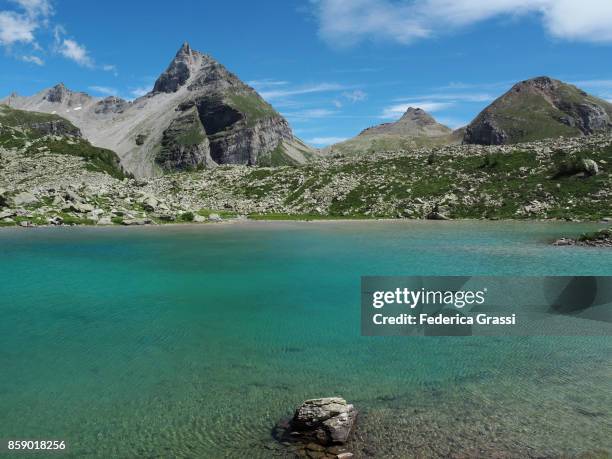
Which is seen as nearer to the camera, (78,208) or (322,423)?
(322,423)

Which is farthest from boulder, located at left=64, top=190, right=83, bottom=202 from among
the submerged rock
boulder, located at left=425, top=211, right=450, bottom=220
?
the submerged rock

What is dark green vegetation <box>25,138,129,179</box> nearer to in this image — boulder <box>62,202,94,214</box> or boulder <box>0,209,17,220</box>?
boulder <box>62,202,94,214</box>

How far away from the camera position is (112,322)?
22.4 metres

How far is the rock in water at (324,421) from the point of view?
1192cm

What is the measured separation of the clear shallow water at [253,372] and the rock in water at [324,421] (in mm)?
529

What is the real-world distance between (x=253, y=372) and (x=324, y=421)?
476 centimetres

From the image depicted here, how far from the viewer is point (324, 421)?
12227mm

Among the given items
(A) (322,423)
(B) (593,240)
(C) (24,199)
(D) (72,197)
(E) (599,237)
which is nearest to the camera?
(A) (322,423)

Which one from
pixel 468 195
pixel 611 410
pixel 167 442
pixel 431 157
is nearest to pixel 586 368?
pixel 611 410

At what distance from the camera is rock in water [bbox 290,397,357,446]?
469 inches

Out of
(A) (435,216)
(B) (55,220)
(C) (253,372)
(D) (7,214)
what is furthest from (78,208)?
(C) (253,372)

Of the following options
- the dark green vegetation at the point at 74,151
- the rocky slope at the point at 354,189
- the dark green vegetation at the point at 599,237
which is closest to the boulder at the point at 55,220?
the rocky slope at the point at 354,189

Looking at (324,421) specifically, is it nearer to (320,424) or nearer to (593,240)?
(320,424)

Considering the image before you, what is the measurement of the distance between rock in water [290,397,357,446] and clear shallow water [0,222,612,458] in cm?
53
